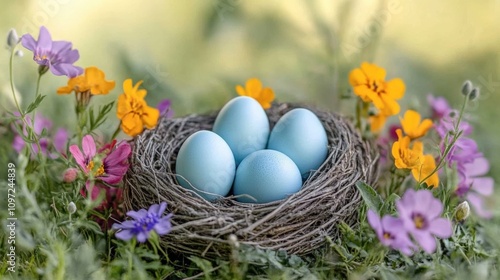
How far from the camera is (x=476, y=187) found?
3.64 feet

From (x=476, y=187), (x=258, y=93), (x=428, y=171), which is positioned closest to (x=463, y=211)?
(x=428, y=171)

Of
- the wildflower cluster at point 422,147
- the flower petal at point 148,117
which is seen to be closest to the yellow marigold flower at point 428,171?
the wildflower cluster at point 422,147

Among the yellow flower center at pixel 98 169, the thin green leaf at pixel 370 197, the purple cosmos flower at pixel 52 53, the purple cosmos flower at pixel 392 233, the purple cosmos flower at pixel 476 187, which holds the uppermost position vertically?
the purple cosmos flower at pixel 52 53

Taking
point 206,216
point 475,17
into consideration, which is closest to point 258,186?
point 206,216

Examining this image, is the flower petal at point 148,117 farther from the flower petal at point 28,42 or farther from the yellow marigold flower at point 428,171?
the yellow marigold flower at point 428,171

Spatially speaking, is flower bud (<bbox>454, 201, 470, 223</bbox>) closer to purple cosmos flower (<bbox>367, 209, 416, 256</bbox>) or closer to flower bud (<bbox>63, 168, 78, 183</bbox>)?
purple cosmos flower (<bbox>367, 209, 416, 256</bbox>)

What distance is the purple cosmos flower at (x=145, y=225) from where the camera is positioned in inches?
32.4

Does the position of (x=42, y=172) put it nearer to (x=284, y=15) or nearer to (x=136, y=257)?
(x=136, y=257)

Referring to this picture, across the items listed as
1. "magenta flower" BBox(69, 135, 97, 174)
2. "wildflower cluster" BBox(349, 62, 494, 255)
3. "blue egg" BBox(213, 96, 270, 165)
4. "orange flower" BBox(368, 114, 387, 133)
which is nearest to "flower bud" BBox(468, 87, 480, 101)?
"wildflower cluster" BBox(349, 62, 494, 255)

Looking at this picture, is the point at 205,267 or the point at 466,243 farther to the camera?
the point at 466,243

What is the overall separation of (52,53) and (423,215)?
636 mm

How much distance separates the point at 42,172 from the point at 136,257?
0.79 feet

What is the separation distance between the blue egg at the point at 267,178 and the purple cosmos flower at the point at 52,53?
0.33m

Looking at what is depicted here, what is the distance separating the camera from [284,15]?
173 cm
